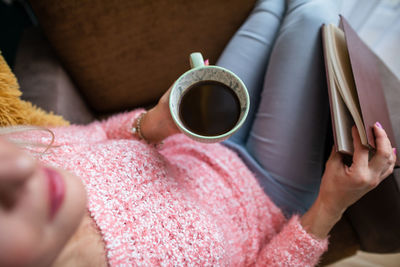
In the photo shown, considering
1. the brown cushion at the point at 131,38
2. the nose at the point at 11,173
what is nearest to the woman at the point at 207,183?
the nose at the point at 11,173

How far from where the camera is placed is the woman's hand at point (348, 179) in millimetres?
509

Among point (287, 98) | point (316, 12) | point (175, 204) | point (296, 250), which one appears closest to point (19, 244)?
point (175, 204)

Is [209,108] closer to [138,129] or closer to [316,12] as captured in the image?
[138,129]

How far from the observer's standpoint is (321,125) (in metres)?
0.70

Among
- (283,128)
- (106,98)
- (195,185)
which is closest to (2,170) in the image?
(195,185)

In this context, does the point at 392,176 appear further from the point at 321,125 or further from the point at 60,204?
the point at 60,204

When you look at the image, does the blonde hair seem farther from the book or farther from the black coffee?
the book

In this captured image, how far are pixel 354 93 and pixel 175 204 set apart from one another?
51 centimetres

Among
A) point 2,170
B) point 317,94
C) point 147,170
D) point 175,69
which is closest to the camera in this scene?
point 2,170

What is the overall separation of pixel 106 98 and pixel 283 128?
2.38 ft

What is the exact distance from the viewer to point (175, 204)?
531 mm

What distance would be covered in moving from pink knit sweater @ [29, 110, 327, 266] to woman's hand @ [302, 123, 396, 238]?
5cm

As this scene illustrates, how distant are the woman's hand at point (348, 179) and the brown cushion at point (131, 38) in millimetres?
615

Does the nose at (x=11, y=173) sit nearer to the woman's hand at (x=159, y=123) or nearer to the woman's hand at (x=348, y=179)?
the woman's hand at (x=159, y=123)
